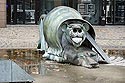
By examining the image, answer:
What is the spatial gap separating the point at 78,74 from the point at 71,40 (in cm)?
153

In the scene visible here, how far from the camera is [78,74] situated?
8500 mm

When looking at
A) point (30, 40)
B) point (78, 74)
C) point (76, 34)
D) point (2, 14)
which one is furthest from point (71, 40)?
point (2, 14)

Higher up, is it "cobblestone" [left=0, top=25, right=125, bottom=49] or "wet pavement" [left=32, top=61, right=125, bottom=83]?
"wet pavement" [left=32, top=61, right=125, bottom=83]

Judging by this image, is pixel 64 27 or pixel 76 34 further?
pixel 64 27

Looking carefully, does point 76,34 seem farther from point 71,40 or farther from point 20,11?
point 20,11

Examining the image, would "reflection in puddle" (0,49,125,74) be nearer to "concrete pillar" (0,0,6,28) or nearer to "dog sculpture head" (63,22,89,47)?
"dog sculpture head" (63,22,89,47)

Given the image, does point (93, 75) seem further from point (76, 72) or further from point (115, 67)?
point (115, 67)

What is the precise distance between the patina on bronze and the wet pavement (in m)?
0.26

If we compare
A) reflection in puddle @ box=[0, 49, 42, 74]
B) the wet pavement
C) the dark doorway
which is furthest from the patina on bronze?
the dark doorway

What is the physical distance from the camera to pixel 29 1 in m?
30.6

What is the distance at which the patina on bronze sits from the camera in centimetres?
978

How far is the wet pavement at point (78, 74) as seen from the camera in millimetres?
7730

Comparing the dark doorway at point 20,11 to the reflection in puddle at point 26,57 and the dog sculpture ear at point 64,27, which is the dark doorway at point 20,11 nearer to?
the reflection in puddle at point 26,57

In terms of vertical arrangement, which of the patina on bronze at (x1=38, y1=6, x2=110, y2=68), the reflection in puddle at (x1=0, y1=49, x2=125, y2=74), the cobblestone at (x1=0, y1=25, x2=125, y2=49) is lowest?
the cobblestone at (x1=0, y1=25, x2=125, y2=49)
